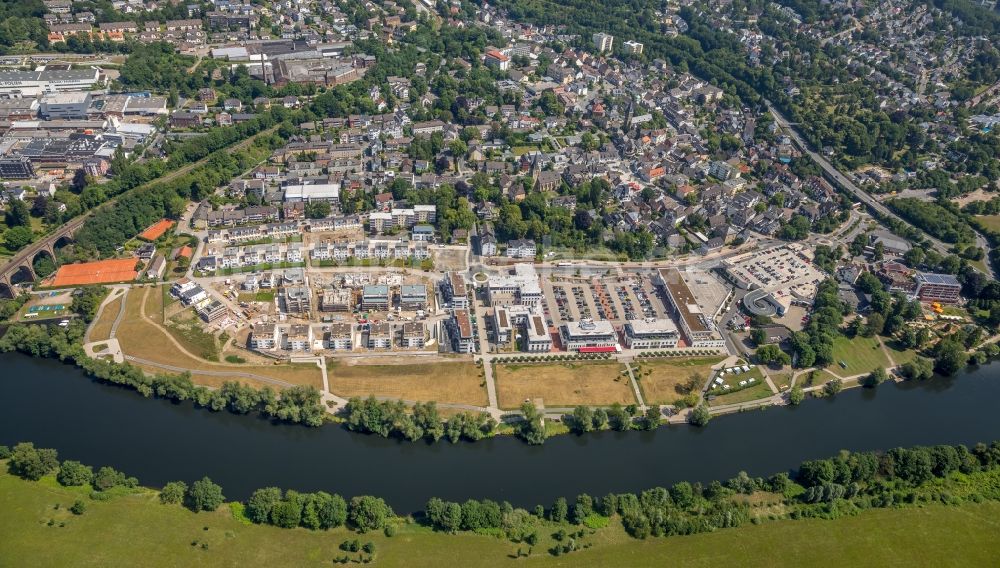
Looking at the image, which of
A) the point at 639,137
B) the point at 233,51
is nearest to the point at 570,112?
the point at 639,137

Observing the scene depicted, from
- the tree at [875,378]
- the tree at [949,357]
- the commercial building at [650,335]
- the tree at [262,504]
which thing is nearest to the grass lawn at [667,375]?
the commercial building at [650,335]

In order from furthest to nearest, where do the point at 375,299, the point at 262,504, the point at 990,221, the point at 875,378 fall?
the point at 990,221 < the point at 375,299 < the point at 875,378 < the point at 262,504

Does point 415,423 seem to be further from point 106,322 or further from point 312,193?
point 312,193

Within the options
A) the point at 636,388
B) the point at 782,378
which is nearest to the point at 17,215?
the point at 636,388

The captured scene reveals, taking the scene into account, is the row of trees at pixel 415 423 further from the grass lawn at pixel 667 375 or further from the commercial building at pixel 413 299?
the grass lawn at pixel 667 375

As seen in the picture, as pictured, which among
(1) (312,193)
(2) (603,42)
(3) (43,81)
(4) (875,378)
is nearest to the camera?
(4) (875,378)
